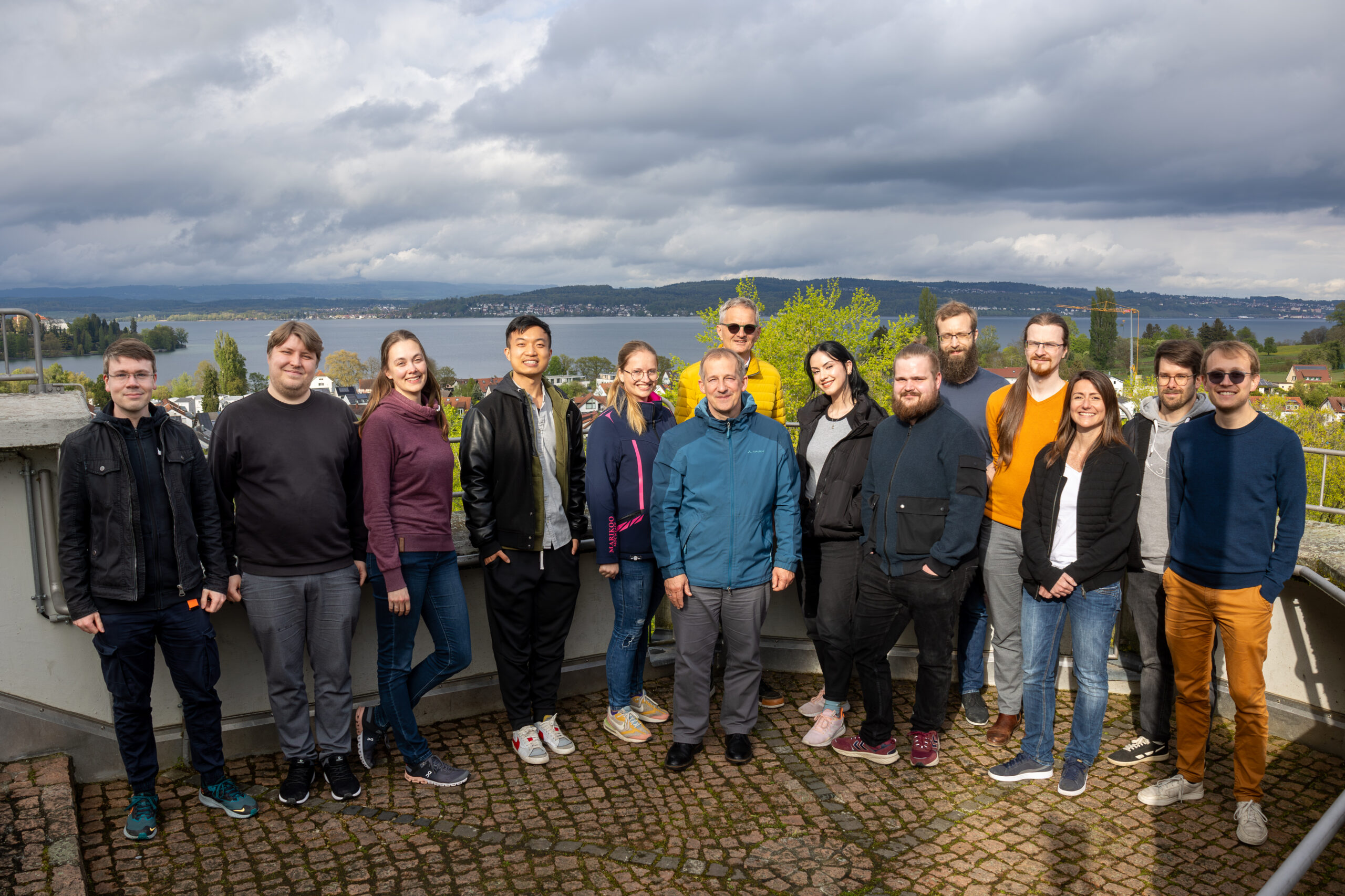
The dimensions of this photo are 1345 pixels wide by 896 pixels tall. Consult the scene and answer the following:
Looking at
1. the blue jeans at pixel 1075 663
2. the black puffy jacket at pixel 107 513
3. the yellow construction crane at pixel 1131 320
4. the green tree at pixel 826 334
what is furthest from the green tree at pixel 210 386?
the blue jeans at pixel 1075 663

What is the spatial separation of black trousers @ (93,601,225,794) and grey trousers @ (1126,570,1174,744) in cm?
386

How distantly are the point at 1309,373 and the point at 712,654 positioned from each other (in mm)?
81303

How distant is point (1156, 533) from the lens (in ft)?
12.0

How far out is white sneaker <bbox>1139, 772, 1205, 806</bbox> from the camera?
350 centimetres

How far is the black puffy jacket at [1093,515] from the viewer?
342 centimetres

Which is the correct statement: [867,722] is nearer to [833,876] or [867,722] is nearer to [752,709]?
[752,709]

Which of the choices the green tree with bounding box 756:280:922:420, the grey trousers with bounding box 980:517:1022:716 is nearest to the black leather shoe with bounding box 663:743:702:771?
the grey trousers with bounding box 980:517:1022:716

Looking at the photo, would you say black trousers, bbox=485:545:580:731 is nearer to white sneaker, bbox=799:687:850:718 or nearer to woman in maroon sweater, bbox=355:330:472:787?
woman in maroon sweater, bbox=355:330:472:787

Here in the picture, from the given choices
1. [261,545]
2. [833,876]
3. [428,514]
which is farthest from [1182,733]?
[261,545]

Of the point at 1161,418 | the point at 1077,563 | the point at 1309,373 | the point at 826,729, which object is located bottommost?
the point at 1309,373

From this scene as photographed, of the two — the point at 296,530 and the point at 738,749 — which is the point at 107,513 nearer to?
the point at 296,530

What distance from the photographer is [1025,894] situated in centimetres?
294

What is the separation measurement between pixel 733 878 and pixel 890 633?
4.20 ft

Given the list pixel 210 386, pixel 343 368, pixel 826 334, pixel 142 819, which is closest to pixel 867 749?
pixel 142 819
